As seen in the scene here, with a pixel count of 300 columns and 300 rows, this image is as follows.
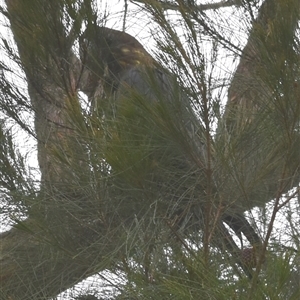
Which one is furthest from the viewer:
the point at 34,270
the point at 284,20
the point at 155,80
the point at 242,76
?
the point at 34,270

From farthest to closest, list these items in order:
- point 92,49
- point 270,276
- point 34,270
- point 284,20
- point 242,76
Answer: point 92,49
point 34,270
point 242,76
point 284,20
point 270,276

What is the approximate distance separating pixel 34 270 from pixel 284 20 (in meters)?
0.94

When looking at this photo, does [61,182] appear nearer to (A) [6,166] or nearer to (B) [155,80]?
(A) [6,166]

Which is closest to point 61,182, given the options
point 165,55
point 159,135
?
point 159,135

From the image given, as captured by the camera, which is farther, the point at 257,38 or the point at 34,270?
the point at 34,270

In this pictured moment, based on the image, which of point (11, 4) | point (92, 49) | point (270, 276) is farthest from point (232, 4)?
point (270, 276)

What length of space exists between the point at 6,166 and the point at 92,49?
42 centimetres

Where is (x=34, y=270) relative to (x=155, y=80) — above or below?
below

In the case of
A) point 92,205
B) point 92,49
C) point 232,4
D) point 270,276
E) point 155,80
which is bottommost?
point 270,276

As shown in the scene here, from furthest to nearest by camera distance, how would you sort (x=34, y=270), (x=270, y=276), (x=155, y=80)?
(x=34, y=270) → (x=155, y=80) → (x=270, y=276)

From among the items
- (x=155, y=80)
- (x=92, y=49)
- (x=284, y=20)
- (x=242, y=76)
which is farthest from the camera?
(x=92, y=49)

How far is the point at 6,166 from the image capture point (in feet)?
7.59

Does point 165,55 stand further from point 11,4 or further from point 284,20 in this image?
point 11,4

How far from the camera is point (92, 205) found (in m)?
2.16
